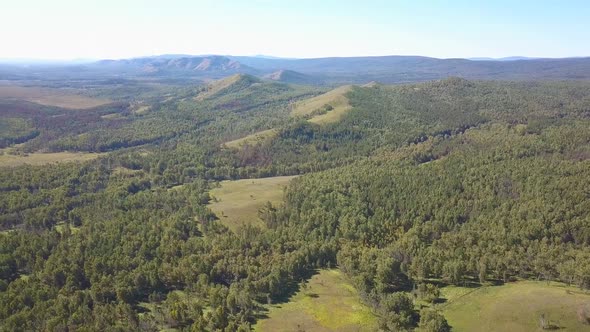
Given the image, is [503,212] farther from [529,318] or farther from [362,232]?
[529,318]

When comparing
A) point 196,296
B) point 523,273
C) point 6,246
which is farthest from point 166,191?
point 523,273

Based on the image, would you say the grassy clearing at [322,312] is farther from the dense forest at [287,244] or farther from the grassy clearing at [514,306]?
the grassy clearing at [514,306]

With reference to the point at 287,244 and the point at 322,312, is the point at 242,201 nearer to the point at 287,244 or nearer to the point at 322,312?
the point at 287,244

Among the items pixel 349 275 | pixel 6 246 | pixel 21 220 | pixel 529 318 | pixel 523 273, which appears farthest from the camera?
pixel 21 220

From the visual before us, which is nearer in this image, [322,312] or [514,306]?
[514,306]

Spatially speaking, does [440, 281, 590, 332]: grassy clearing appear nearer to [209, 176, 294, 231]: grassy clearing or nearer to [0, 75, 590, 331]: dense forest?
[0, 75, 590, 331]: dense forest

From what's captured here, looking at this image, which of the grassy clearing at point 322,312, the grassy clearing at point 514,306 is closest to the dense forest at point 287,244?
the grassy clearing at point 322,312

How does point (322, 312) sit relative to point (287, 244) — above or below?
below

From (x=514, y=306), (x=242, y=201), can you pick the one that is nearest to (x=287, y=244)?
(x=242, y=201)
